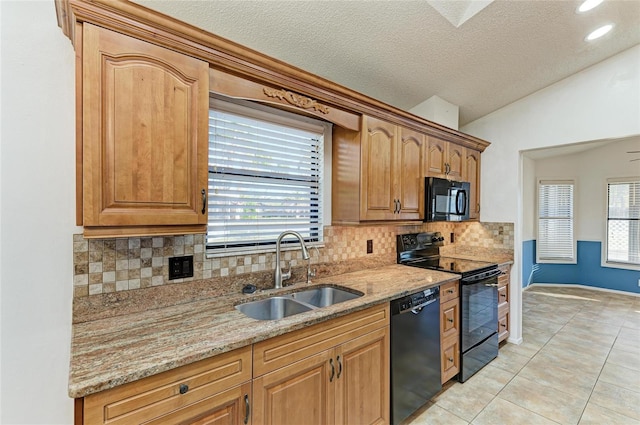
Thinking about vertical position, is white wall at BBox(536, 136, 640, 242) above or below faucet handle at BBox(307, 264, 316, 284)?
above

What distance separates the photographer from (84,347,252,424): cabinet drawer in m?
0.94

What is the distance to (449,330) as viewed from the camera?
2.41 m

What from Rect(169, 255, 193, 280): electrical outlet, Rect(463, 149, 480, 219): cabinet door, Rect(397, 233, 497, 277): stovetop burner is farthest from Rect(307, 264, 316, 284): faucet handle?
Rect(463, 149, 480, 219): cabinet door

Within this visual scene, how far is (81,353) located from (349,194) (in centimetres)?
175

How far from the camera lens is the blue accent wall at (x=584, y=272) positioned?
17.3 feet

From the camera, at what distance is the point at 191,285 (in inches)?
67.0

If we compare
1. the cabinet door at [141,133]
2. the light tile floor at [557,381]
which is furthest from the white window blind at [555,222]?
the cabinet door at [141,133]

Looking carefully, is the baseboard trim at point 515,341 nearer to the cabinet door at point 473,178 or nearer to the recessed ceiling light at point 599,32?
the cabinet door at point 473,178

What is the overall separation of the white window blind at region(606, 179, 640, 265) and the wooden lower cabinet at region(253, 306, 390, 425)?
612 centimetres

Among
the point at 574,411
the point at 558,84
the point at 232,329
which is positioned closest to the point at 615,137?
the point at 558,84

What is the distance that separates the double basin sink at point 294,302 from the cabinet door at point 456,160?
175cm

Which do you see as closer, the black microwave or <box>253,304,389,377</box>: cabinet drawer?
<box>253,304,389,377</box>: cabinet drawer

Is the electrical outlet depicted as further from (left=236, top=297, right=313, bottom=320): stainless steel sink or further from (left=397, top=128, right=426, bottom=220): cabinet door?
(left=397, top=128, right=426, bottom=220): cabinet door

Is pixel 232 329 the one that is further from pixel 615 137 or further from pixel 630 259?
pixel 630 259
